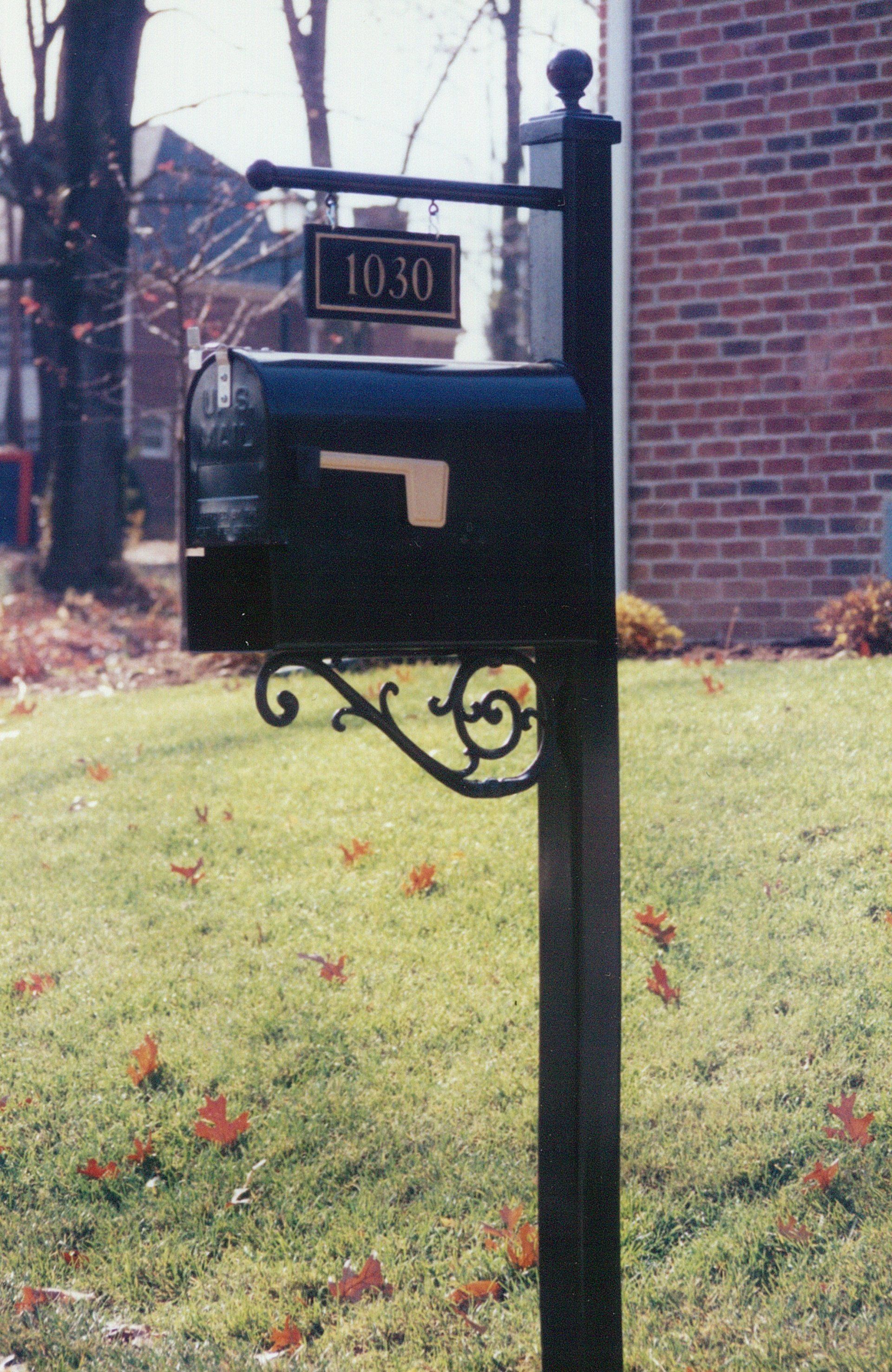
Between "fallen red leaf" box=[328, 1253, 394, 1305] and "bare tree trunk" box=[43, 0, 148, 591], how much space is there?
10.4 metres

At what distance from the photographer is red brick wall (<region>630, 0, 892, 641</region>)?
22.8ft

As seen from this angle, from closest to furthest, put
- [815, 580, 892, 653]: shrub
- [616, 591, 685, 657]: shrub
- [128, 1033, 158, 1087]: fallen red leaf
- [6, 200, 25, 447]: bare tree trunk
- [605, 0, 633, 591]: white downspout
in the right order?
[128, 1033, 158, 1087]: fallen red leaf → [815, 580, 892, 653]: shrub → [616, 591, 685, 657]: shrub → [605, 0, 633, 591]: white downspout → [6, 200, 25, 447]: bare tree trunk

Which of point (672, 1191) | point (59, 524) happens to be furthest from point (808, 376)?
point (59, 524)

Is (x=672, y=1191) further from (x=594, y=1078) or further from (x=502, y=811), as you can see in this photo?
(x=502, y=811)

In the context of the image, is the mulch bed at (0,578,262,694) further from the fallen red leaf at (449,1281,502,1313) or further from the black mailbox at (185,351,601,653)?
the black mailbox at (185,351,601,653)

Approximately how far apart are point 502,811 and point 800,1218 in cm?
204

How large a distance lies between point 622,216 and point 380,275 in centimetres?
523

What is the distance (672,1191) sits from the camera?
3256 mm

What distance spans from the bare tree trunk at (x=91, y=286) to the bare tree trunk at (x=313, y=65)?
2161mm

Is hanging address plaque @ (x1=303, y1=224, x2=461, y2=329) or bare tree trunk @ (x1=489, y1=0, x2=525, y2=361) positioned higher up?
bare tree trunk @ (x1=489, y1=0, x2=525, y2=361)

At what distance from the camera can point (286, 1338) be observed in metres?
2.94

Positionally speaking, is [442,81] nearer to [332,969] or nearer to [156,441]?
[332,969]

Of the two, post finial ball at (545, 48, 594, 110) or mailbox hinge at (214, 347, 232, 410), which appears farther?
post finial ball at (545, 48, 594, 110)

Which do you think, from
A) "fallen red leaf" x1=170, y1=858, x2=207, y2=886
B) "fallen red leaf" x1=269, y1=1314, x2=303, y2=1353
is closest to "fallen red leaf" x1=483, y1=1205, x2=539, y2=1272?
"fallen red leaf" x1=269, y1=1314, x2=303, y2=1353
